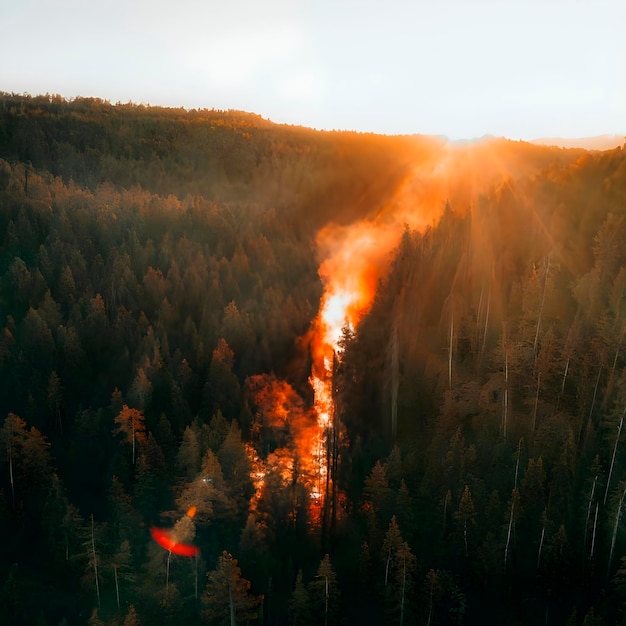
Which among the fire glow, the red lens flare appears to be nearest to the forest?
the red lens flare

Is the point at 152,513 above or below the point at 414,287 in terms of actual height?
below

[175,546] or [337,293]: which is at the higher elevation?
[337,293]

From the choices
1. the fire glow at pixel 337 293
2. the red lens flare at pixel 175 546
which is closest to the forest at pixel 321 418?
the red lens flare at pixel 175 546

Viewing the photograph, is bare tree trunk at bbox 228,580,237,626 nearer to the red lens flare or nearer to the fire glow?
the red lens flare

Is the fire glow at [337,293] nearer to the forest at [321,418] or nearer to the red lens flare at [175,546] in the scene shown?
the forest at [321,418]

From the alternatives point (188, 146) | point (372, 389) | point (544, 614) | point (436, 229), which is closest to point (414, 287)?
point (436, 229)

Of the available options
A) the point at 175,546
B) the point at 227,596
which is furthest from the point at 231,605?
the point at 175,546

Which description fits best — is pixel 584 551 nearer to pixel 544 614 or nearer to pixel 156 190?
pixel 544 614

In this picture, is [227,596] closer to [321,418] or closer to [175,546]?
[175,546]
